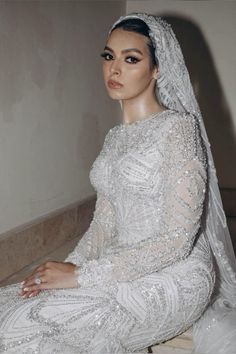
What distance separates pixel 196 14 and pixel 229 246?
3.87m

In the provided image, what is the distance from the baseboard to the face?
4.66 ft

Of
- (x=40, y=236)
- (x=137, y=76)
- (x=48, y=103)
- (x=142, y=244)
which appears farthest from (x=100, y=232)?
(x=48, y=103)

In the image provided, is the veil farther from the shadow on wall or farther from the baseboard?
the shadow on wall

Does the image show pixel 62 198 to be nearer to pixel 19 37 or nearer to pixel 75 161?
pixel 75 161

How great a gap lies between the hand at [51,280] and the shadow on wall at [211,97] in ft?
12.9

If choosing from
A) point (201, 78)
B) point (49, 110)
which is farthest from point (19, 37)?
point (201, 78)

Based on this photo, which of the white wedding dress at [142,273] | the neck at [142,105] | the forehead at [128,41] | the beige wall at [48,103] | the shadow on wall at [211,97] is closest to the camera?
the white wedding dress at [142,273]

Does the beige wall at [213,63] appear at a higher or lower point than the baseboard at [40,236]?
higher

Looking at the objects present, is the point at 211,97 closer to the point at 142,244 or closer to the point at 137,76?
the point at 137,76

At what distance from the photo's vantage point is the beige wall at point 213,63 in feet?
15.9

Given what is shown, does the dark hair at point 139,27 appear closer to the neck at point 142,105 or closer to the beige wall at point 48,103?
the neck at point 142,105

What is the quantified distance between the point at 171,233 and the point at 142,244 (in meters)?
0.11

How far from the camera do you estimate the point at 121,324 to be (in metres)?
1.37

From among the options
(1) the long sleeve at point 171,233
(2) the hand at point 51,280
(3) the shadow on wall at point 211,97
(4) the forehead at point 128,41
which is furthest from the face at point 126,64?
(3) the shadow on wall at point 211,97
